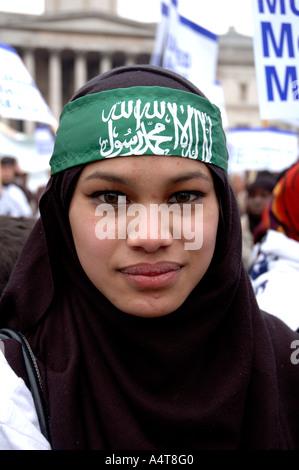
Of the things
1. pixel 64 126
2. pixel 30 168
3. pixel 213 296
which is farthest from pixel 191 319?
pixel 30 168

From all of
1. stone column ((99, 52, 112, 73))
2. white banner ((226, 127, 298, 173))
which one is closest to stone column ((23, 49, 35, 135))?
stone column ((99, 52, 112, 73))

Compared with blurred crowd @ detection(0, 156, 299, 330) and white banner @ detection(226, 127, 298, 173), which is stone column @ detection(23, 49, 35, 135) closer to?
white banner @ detection(226, 127, 298, 173)

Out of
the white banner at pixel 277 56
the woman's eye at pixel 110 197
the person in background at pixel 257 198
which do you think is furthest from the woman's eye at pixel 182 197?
the person in background at pixel 257 198

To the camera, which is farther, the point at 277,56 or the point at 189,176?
the point at 277,56

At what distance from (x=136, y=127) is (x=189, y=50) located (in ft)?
13.6

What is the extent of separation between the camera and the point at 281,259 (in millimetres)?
2279

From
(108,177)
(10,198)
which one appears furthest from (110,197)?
(10,198)

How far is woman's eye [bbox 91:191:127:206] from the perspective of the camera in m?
1.16

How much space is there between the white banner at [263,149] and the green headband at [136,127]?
6.23m

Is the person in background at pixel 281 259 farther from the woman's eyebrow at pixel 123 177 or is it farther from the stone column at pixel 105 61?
the stone column at pixel 105 61

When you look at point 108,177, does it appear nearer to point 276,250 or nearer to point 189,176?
point 189,176
